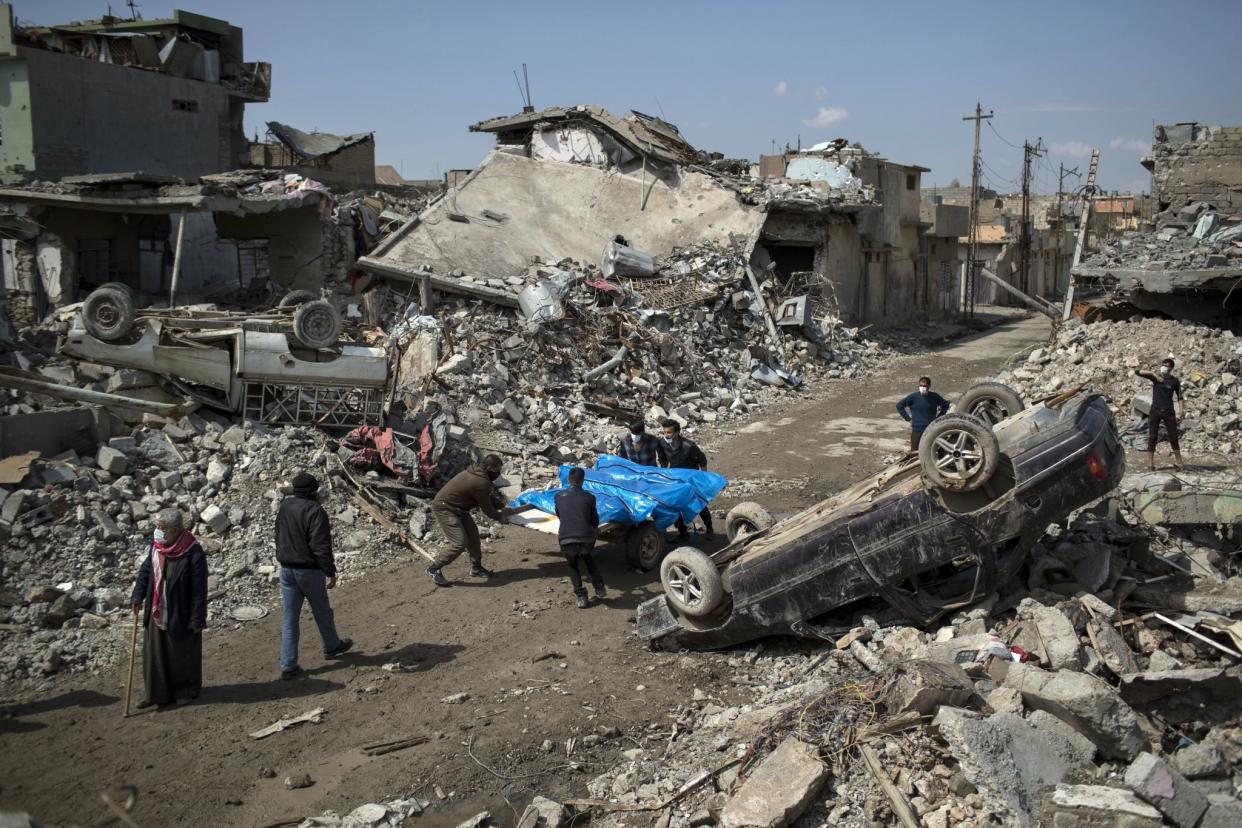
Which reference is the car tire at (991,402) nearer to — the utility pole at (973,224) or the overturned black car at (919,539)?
the overturned black car at (919,539)

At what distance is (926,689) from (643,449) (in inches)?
213

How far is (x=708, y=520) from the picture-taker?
33.0 ft

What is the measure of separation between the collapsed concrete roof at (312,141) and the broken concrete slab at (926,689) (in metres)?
26.0

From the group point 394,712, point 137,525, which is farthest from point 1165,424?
point 137,525

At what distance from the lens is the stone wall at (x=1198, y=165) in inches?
728

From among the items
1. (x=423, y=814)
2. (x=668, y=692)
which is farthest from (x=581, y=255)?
(x=423, y=814)

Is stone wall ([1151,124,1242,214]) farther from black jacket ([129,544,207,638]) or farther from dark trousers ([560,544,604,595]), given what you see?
black jacket ([129,544,207,638])

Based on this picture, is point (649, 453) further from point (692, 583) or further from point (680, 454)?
point (692, 583)

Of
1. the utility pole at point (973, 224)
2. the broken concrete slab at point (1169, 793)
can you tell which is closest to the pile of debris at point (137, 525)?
the broken concrete slab at point (1169, 793)

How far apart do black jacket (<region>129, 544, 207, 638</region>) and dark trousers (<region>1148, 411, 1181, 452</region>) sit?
36.5ft

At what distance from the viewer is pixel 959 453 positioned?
247 inches

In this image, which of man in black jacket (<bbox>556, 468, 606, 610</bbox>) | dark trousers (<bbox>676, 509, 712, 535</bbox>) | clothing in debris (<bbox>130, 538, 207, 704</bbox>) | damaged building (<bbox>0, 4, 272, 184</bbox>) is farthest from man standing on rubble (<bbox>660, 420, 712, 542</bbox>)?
damaged building (<bbox>0, 4, 272, 184</bbox>)

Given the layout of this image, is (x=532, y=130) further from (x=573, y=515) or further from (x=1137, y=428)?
(x=573, y=515)

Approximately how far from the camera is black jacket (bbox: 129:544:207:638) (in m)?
6.39
